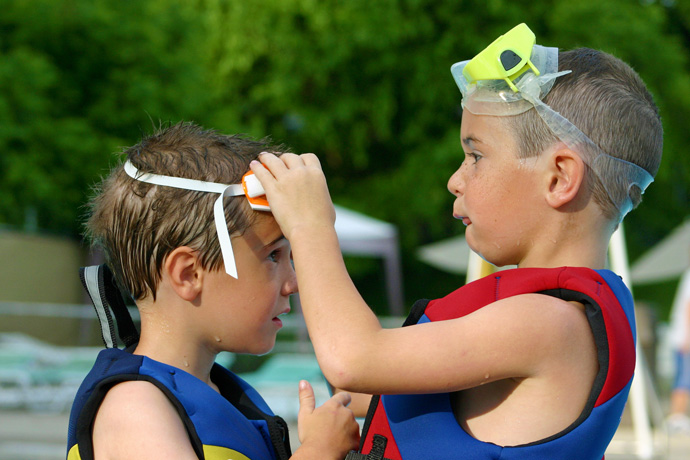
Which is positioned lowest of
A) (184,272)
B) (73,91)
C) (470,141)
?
(73,91)

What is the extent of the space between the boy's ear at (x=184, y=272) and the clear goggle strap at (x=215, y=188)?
11 centimetres

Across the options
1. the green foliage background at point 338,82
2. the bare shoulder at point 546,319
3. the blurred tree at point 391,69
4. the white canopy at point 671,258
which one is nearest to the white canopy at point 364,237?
the green foliage background at point 338,82

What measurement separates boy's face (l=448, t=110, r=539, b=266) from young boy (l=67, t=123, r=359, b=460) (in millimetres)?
520

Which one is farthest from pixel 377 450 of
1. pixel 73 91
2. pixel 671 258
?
pixel 73 91

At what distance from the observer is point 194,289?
6.73 ft

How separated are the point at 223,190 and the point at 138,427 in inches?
24.2

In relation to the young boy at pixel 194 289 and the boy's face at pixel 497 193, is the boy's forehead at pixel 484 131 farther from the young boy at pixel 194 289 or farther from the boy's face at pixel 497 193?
the young boy at pixel 194 289

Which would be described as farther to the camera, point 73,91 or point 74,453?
point 73,91

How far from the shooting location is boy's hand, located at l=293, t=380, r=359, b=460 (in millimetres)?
1834

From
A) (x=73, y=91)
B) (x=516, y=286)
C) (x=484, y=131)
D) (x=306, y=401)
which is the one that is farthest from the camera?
(x=73, y=91)

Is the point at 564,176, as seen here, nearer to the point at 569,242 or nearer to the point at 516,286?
the point at 569,242

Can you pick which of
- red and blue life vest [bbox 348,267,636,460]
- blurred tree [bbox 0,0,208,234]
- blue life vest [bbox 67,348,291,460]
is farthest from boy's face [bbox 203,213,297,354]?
blurred tree [bbox 0,0,208,234]

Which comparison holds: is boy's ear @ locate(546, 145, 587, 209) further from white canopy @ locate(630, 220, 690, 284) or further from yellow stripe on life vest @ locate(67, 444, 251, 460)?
white canopy @ locate(630, 220, 690, 284)

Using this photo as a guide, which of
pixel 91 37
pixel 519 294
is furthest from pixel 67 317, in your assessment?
pixel 519 294
